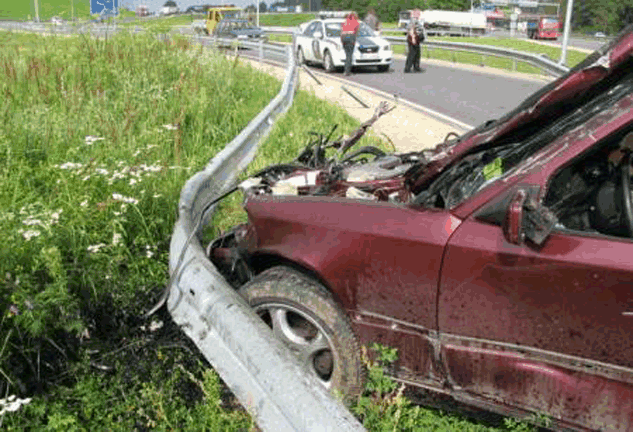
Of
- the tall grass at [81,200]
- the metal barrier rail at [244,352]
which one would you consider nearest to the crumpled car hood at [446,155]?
the metal barrier rail at [244,352]

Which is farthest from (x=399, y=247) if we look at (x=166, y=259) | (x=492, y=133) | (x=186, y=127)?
(x=186, y=127)

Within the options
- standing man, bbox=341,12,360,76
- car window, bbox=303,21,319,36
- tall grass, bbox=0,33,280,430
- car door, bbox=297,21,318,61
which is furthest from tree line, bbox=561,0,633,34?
tall grass, bbox=0,33,280,430

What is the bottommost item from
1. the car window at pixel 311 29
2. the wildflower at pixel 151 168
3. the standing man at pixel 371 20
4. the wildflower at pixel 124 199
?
the wildflower at pixel 124 199

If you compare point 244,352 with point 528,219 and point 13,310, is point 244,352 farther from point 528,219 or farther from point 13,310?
point 13,310

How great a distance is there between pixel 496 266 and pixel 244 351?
1075 millimetres

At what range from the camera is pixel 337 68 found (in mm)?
22328

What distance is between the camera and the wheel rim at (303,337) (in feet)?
11.1

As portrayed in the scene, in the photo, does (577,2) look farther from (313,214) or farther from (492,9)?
(313,214)

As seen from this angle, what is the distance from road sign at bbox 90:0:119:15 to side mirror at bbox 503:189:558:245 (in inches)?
352

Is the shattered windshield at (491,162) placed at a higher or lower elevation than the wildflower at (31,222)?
higher

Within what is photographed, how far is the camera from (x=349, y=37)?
66.5 feet

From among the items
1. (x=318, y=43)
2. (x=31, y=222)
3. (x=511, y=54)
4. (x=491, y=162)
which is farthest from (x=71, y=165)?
(x=318, y=43)

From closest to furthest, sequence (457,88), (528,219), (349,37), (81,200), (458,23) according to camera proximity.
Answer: (528,219) < (81,200) < (457,88) < (349,37) < (458,23)

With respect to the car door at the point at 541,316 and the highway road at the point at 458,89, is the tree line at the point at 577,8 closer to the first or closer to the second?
the highway road at the point at 458,89
